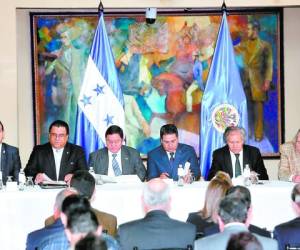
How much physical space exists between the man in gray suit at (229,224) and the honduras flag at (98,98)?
4354 mm

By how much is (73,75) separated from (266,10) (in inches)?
96.5

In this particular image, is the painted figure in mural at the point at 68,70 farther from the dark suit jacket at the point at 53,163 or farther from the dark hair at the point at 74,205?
the dark hair at the point at 74,205

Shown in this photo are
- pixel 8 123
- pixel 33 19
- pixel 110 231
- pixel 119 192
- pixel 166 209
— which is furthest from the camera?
pixel 33 19

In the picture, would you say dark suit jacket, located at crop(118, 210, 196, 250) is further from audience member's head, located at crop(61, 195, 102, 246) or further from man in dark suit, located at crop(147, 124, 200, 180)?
man in dark suit, located at crop(147, 124, 200, 180)

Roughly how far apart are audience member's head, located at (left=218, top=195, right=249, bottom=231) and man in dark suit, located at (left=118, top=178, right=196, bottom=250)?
52cm

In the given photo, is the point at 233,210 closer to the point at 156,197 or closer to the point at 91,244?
the point at 156,197

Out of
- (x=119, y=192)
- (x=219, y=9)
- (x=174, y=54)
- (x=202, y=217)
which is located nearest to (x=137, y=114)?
(x=174, y=54)

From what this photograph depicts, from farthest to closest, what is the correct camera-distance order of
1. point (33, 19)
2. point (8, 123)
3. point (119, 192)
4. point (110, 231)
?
point (33, 19), point (8, 123), point (119, 192), point (110, 231)

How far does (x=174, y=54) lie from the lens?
9.56 m

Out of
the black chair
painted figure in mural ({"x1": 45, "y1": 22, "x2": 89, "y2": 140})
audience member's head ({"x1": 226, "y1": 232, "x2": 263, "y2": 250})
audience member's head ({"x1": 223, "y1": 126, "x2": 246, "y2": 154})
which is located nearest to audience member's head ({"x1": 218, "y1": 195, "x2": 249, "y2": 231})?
the black chair

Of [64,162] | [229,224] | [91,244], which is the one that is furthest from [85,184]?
[64,162]

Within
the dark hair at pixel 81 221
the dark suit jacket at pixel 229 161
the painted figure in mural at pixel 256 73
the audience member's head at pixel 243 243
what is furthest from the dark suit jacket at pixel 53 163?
the audience member's head at pixel 243 243

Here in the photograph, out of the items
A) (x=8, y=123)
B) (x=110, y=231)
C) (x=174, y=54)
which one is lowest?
(x=110, y=231)

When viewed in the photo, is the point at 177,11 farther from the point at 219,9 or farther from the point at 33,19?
the point at 33,19
